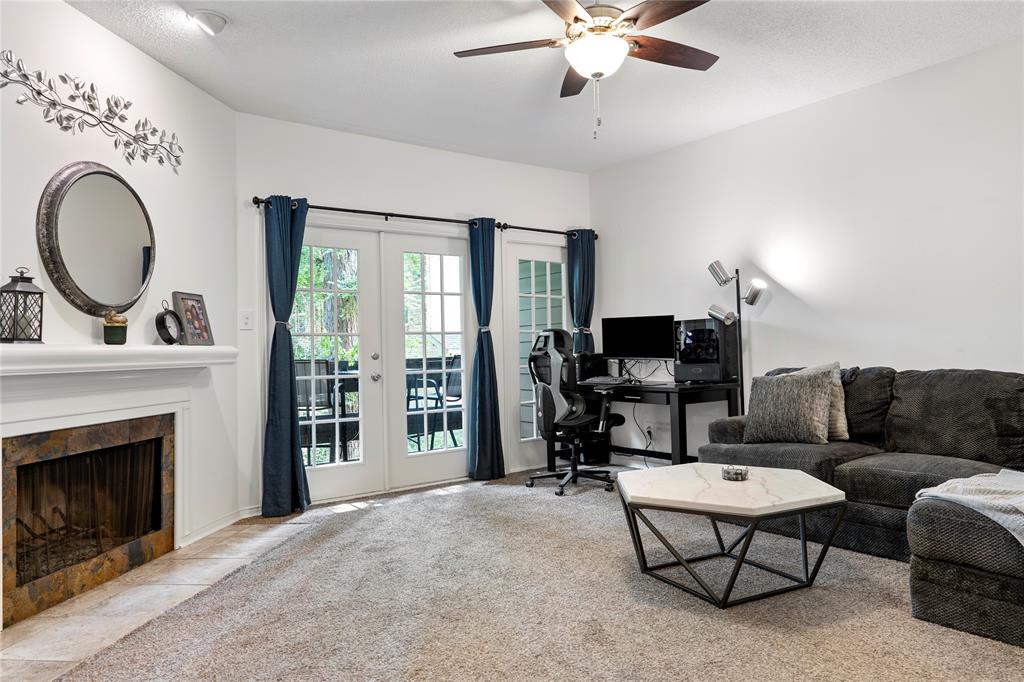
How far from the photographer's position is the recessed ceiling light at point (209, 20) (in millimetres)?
2895

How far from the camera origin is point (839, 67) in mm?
3672

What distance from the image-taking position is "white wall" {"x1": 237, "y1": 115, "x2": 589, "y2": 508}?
4.14 metres

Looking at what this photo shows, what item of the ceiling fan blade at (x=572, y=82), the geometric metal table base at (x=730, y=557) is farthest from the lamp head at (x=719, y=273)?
the geometric metal table base at (x=730, y=557)

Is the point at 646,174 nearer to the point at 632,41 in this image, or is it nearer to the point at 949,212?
the point at 949,212

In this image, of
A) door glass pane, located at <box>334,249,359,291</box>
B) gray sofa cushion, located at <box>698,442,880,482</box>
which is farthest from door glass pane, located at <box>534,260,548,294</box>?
gray sofa cushion, located at <box>698,442,880,482</box>

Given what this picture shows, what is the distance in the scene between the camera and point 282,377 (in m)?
4.10

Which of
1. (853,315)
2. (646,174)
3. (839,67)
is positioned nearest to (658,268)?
(646,174)

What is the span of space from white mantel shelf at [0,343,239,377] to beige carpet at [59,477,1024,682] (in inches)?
41.9

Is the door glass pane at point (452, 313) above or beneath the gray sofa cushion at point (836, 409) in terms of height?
above

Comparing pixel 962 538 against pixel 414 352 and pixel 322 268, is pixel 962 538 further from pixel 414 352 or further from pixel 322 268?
pixel 322 268

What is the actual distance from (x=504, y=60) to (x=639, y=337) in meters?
2.54

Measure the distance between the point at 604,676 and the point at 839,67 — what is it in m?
3.49

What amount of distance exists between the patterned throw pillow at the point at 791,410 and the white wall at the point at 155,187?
10.4ft

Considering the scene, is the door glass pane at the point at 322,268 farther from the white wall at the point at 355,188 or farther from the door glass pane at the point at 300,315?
the white wall at the point at 355,188
